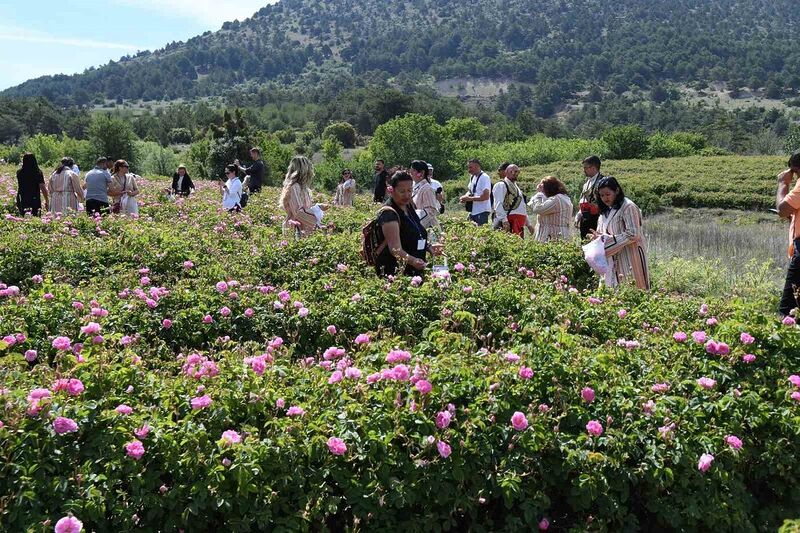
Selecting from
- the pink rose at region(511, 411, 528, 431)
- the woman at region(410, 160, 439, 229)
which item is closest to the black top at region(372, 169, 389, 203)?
the woman at region(410, 160, 439, 229)

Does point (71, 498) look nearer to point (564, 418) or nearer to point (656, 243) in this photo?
point (564, 418)

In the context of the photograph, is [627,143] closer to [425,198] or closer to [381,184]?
[381,184]

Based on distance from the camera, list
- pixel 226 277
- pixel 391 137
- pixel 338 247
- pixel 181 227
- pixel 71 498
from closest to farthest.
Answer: pixel 71 498
pixel 226 277
pixel 338 247
pixel 181 227
pixel 391 137

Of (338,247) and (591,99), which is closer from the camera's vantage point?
(338,247)

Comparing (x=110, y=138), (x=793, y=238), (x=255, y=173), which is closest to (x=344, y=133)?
(x=110, y=138)

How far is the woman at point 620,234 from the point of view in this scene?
624 centimetres

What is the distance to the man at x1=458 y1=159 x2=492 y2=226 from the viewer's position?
10.4 m

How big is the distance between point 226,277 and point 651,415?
3966mm

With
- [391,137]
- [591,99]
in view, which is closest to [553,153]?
[391,137]

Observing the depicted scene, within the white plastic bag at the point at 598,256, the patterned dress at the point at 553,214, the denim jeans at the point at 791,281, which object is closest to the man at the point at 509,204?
the patterned dress at the point at 553,214

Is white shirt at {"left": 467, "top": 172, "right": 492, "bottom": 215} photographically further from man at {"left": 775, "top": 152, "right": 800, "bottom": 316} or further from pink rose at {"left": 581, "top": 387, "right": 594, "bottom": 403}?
pink rose at {"left": 581, "top": 387, "right": 594, "bottom": 403}

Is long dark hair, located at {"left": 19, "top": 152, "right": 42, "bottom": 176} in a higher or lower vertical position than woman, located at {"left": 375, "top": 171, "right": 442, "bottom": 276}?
higher

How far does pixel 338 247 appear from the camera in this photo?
23.1 feet

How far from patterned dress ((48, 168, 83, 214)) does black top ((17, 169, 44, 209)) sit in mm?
437
